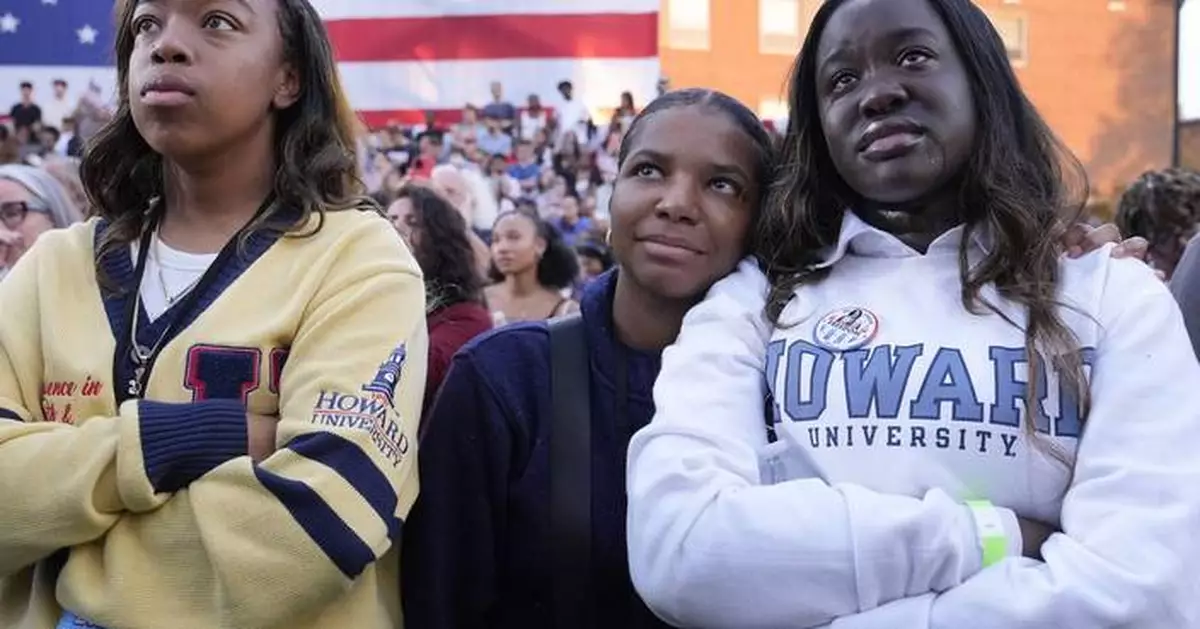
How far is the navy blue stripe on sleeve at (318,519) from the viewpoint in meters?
1.81

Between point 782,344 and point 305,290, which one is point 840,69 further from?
point 305,290

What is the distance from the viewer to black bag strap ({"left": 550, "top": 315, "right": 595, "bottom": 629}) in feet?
6.81

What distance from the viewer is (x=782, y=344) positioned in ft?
6.43

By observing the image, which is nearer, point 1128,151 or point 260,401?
point 260,401

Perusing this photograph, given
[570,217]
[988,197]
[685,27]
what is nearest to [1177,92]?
[570,217]

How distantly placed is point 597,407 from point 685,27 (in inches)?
545

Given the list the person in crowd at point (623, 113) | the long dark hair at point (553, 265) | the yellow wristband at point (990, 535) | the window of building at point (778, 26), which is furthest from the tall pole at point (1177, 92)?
the yellow wristband at point (990, 535)

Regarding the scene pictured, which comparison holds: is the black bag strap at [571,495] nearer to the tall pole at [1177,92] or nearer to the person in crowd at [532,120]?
the person in crowd at [532,120]

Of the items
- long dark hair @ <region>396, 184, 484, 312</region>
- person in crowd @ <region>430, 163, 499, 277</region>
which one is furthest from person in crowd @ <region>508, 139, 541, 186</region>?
long dark hair @ <region>396, 184, 484, 312</region>

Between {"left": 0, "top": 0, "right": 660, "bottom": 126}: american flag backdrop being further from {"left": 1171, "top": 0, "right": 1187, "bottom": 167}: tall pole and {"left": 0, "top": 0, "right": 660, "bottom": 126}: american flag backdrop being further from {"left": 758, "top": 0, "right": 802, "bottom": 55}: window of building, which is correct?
{"left": 1171, "top": 0, "right": 1187, "bottom": 167}: tall pole

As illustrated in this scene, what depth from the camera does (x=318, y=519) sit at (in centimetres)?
181

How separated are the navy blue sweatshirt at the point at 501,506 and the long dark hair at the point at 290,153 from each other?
1.27ft

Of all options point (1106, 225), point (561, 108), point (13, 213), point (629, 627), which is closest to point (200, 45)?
point (629, 627)

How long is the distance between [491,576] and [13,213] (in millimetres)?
2289
